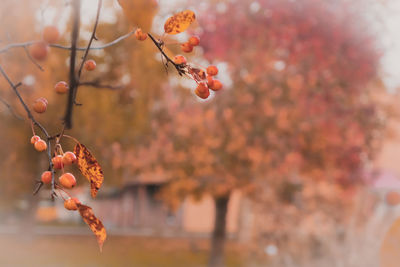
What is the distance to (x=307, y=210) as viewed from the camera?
9.70 meters

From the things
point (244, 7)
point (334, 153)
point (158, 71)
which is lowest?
point (334, 153)

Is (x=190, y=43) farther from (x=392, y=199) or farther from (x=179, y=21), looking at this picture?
(x=392, y=199)

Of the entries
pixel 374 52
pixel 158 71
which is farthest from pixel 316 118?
pixel 158 71

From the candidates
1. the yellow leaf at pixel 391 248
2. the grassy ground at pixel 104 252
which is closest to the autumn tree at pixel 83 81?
the yellow leaf at pixel 391 248

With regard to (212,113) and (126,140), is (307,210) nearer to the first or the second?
(212,113)

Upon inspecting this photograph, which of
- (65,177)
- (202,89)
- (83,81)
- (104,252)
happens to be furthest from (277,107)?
(104,252)

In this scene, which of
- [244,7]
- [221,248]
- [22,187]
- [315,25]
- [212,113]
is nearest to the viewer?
[315,25]

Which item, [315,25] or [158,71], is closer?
[315,25]

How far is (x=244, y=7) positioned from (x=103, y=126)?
131 inches

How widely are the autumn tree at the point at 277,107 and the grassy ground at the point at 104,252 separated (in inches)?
152

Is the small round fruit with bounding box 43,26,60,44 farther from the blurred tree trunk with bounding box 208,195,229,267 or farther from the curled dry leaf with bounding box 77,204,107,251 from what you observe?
the blurred tree trunk with bounding box 208,195,229,267

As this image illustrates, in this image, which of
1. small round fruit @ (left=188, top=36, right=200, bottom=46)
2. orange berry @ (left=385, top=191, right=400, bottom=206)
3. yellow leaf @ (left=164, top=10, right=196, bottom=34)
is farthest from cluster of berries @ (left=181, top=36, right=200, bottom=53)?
orange berry @ (left=385, top=191, right=400, bottom=206)

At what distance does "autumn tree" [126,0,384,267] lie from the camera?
7.45 m

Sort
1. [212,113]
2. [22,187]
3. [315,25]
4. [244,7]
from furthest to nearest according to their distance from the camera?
[22,187] < [212,113] < [244,7] < [315,25]
